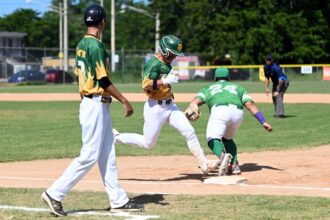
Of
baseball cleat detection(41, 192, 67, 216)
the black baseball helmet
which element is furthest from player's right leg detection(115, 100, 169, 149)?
baseball cleat detection(41, 192, 67, 216)

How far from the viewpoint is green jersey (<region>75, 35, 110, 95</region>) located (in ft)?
24.1

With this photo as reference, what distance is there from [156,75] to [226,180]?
1739mm

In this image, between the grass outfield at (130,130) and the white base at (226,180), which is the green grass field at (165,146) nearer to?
the grass outfield at (130,130)

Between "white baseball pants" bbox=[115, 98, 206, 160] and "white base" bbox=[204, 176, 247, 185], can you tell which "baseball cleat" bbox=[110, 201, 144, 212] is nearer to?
"white base" bbox=[204, 176, 247, 185]

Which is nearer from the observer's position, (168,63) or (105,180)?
(105,180)

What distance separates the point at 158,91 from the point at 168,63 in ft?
1.42

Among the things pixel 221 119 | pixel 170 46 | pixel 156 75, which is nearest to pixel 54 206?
pixel 156 75

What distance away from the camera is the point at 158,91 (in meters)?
9.95

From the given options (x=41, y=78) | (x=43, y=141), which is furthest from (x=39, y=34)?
(x=43, y=141)

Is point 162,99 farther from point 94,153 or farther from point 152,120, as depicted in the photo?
point 94,153

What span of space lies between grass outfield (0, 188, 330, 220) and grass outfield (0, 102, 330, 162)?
16.0ft

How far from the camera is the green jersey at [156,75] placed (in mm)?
9859

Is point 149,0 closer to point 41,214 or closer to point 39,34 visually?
point 39,34

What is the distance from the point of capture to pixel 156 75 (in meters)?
9.87
